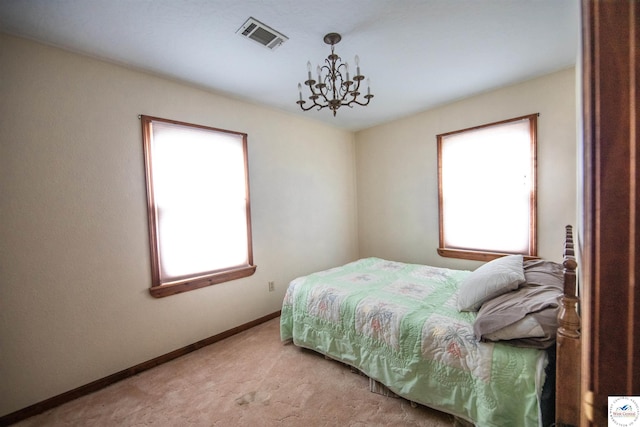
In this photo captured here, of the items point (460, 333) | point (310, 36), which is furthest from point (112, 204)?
point (460, 333)

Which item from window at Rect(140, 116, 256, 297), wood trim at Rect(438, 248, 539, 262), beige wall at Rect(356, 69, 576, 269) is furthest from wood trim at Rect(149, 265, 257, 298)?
wood trim at Rect(438, 248, 539, 262)

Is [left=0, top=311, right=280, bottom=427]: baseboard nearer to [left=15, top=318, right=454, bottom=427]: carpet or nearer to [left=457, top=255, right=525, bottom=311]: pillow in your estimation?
[left=15, top=318, right=454, bottom=427]: carpet

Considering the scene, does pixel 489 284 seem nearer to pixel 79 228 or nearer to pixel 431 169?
pixel 431 169

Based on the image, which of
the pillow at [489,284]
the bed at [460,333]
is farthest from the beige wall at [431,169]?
the pillow at [489,284]

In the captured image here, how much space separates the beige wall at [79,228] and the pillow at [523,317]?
7.78 ft

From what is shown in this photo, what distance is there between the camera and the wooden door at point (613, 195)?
1.31ft

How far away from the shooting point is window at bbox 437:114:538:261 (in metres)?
2.74

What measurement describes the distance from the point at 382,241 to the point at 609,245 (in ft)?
12.0

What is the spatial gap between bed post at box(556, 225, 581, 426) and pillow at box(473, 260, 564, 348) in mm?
190

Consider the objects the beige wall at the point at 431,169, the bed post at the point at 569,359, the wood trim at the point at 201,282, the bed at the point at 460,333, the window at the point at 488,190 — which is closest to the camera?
the bed post at the point at 569,359

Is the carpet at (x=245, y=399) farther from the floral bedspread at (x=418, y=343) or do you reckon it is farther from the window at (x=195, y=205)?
the window at (x=195, y=205)

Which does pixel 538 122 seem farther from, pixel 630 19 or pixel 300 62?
pixel 630 19

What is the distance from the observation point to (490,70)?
8.11 ft

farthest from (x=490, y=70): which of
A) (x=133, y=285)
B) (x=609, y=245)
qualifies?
(x=133, y=285)
